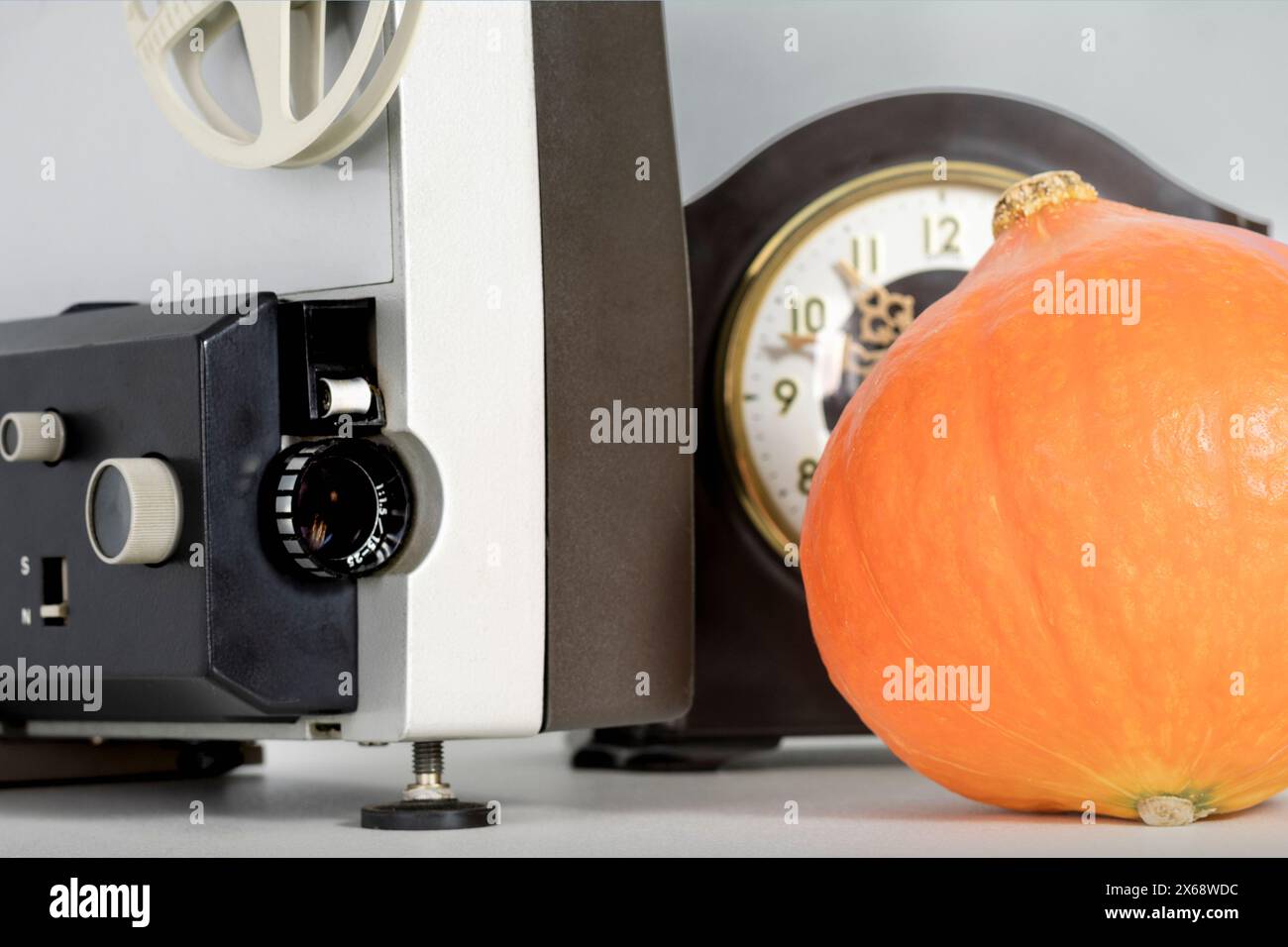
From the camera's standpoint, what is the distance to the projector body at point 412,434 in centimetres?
79

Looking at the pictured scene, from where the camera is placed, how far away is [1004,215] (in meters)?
0.87

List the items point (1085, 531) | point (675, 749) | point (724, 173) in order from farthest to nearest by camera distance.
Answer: point (724, 173) < point (675, 749) < point (1085, 531)

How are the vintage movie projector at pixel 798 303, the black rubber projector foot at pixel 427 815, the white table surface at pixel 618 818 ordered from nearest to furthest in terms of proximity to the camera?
1. the white table surface at pixel 618 818
2. the black rubber projector foot at pixel 427 815
3. the vintage movie projector at pixel 798 303

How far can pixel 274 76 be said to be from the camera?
0.83 metres

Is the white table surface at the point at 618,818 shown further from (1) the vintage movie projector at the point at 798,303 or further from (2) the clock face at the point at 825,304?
(2) the clock face at the point at 825,304

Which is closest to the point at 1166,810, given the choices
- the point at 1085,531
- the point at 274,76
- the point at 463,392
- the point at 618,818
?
the point at 1085,531

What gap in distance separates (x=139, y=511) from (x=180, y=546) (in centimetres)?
3

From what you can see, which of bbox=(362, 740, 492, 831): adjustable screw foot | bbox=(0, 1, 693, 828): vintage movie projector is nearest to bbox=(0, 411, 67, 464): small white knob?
bbox=(0, 1, 693, 828): vintage movie projector

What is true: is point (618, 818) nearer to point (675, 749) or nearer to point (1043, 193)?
point (675, 749)

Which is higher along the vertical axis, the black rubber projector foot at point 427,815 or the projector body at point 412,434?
the projector body at point 412,434

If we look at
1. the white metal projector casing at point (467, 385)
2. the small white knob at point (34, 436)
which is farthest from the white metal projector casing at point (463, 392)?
the small white knob at point (34, 436)

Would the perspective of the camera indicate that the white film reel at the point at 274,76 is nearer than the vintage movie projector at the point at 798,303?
Yes
